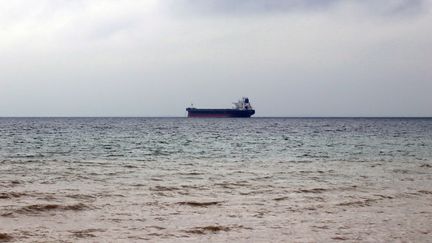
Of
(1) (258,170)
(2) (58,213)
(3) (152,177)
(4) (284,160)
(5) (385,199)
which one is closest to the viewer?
(2) (58,213)

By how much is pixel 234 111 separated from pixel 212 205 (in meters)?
143

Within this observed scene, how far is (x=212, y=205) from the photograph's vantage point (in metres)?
11.6

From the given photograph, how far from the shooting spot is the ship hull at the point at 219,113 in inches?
6102

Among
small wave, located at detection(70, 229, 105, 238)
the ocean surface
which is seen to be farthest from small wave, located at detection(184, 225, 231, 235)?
small wave, located at detection(70, 229, 105, 238)

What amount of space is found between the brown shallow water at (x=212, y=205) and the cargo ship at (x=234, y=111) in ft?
442

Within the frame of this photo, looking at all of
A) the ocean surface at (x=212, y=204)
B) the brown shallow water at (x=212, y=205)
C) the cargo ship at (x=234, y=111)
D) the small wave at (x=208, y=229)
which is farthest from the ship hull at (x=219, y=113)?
the small wave at (x=208, y=229)

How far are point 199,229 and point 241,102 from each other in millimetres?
147007

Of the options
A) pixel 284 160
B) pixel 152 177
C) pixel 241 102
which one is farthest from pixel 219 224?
pixel 241 102

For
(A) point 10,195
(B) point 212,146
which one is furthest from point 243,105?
(A) point 10,195

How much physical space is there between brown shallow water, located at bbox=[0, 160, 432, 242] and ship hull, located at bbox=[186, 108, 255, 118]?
443ft

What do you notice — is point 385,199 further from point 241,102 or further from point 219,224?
point 241,102

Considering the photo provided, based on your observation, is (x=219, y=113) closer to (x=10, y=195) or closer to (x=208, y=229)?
(x=10, y=195)

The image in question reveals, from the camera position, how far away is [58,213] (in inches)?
Answer: 413

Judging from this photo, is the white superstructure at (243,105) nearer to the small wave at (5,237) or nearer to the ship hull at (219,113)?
the ship hull at (219,113)
